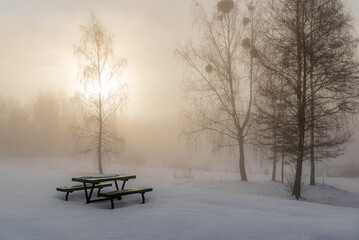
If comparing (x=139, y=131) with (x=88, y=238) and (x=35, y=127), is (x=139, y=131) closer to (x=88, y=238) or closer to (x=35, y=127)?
(x=35, y=127)

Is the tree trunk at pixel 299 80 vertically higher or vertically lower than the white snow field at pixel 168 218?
higher

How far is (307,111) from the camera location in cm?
1235

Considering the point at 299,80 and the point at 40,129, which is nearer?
the point at 299,80

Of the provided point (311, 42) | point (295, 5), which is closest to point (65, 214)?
point (311, 42)

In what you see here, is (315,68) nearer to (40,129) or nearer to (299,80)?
(299,80)

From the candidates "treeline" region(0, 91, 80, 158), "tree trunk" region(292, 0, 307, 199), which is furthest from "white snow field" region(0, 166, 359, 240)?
"treeline" region(0, 91, 80, 158)

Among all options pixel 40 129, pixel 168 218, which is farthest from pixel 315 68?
pixel 40 129

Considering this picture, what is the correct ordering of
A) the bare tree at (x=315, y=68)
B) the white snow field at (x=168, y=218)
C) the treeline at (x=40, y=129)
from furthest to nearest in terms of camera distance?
the treeline at (x=40, y=129)
the bare tree at (x=315, y=68)
the white snow field at (x=168, y=218)

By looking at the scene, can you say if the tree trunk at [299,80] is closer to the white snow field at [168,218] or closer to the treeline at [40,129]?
the white snow field at [168,218]

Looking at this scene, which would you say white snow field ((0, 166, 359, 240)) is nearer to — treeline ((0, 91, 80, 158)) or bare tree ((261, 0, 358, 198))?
bare tree ((261, 0, 358, 198))

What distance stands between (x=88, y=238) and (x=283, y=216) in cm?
459

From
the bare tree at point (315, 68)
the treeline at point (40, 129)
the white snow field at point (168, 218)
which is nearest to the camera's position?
the white snow field at point (168, 218)

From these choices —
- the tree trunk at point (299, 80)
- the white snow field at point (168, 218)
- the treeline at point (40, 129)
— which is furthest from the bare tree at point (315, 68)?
the treeline at point (40, 129)

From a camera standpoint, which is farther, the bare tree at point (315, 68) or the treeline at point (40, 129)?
the treeline at point (40, 129)
